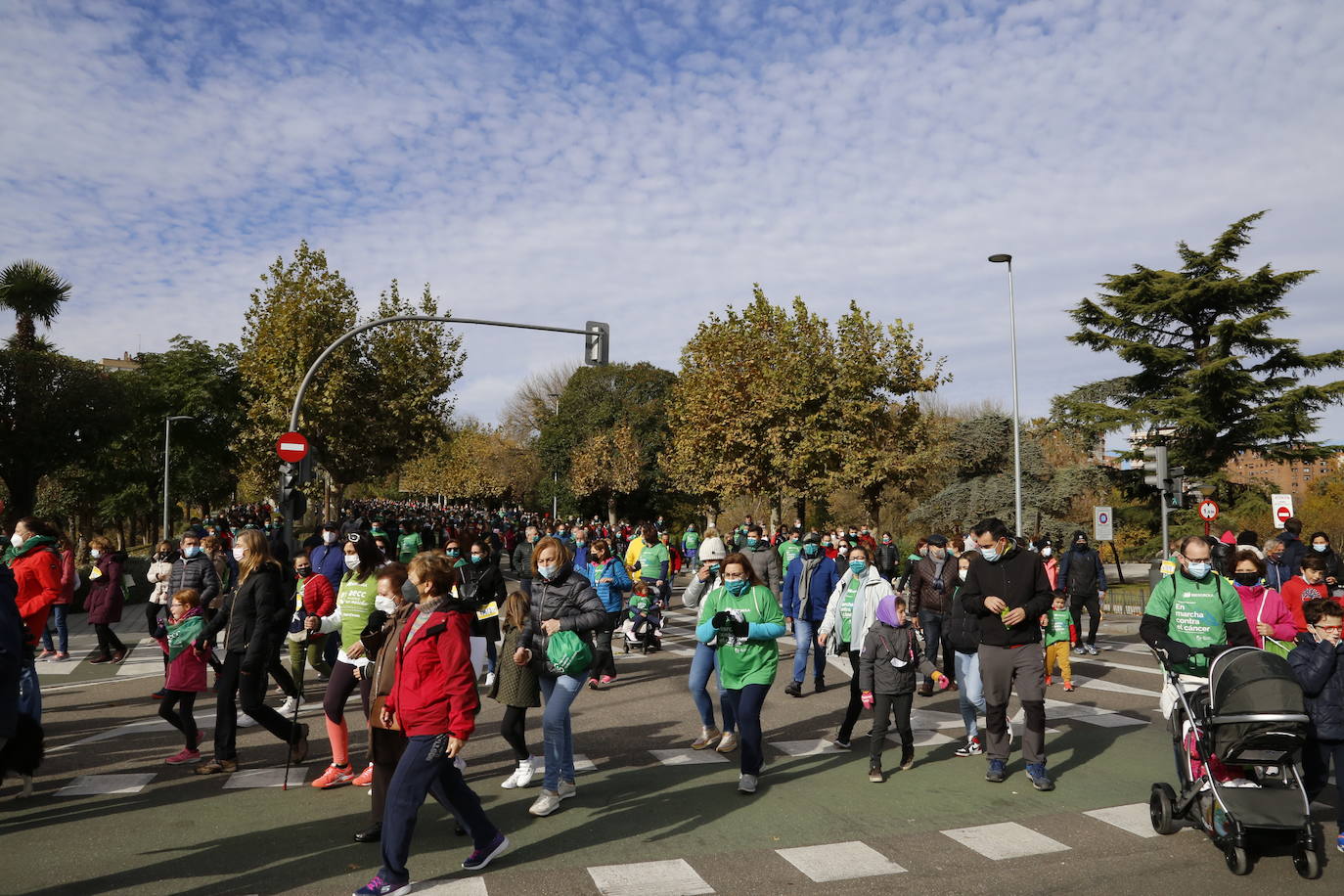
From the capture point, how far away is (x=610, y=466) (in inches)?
2283

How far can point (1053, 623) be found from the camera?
36.6ft

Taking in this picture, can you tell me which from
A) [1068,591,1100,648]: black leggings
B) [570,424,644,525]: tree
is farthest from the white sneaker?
[570,424,644,525]: tree

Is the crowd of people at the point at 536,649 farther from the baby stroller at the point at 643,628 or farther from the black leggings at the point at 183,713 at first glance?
the baby stroller at the point at 643,628

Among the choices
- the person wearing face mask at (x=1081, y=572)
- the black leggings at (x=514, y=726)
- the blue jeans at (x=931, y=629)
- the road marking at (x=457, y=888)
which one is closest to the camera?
the road marking at (x=457, y=888)

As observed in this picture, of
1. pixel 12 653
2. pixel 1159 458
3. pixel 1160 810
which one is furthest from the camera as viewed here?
pixel 1159 458

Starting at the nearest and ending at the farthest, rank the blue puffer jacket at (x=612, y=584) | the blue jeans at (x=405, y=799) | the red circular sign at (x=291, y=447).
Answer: the blue jeans at (x=405, y=799)
the blue puffer jacket at (x=612, y=584)
the red circular sign at (x=291, y=447)

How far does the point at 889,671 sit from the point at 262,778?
→ 464cm

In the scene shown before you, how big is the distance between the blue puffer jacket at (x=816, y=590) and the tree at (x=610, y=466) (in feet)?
148

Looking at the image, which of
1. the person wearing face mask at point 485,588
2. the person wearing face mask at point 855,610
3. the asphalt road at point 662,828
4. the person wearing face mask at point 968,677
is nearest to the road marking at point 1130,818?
the asphalt road at point 662,828

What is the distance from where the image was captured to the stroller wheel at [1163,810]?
5.73 meters

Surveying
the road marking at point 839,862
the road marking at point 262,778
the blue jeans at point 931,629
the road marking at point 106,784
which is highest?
the blue jeans at point 931,629

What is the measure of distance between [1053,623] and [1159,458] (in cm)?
776

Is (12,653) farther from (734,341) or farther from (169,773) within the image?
(734,341)

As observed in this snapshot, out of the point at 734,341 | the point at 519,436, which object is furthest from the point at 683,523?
the point at 519,436
